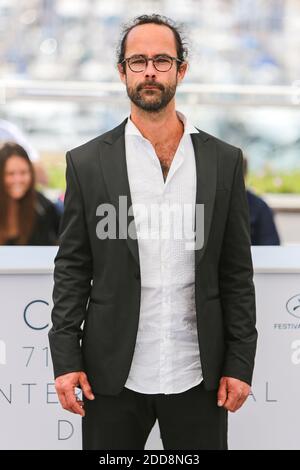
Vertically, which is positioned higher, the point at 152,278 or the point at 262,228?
the point at 262,228

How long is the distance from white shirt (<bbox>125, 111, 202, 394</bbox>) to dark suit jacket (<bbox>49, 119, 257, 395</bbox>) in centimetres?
3

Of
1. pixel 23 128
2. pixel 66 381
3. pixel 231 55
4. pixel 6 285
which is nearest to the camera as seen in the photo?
pixel 66 381

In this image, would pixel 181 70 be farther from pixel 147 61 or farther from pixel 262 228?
pixel 262 228

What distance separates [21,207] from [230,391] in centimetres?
173

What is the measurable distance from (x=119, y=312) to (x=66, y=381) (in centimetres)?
18

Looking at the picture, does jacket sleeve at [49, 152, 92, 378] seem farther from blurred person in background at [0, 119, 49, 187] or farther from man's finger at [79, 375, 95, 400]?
blurred person in background at [0, 119, 49, 187]

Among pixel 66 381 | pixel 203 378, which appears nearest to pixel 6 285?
pixel 66 381

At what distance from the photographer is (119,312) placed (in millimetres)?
1446

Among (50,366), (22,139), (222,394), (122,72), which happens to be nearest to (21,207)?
(50,366)

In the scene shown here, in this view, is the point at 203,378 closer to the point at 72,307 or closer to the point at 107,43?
the point at 72,307

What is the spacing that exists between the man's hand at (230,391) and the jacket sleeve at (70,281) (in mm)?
299

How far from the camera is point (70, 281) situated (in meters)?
1.46
